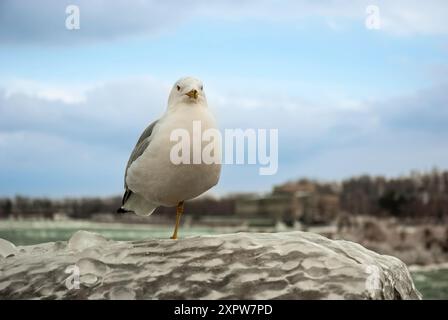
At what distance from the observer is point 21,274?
432cm

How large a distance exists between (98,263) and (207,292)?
81 cm

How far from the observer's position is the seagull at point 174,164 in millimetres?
4285

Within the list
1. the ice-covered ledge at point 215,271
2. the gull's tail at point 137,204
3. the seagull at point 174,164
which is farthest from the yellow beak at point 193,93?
the gull's tail at point 137,204

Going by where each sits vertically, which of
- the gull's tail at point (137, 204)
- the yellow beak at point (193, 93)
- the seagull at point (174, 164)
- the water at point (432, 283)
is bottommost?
the water at point (432, 283)

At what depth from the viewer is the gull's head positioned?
4.29m

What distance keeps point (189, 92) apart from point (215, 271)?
1.21 metres

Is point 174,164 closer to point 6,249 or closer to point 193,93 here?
point 193,93

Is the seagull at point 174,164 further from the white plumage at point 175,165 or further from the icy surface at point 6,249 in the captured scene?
the icy surface at point 6,249

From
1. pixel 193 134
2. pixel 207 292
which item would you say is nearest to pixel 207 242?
pixel 207 292

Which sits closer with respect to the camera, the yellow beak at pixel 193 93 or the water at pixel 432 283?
the yellow beak at pixel 193 93

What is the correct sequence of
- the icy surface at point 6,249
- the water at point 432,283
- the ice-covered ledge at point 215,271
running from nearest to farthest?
1. the ice-covered ledge at point 215,271
2. the icy surface at point 6,249
3. the water at point 432,283

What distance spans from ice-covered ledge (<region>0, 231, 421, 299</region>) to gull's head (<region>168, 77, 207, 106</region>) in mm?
948

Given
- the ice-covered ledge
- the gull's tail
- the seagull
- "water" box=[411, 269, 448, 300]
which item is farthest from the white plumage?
"water" box=[411, 269, 448, 300]
